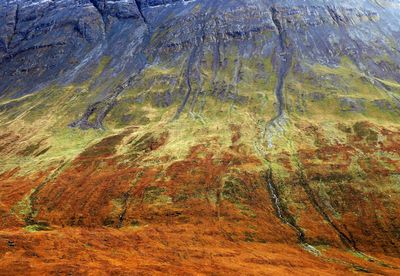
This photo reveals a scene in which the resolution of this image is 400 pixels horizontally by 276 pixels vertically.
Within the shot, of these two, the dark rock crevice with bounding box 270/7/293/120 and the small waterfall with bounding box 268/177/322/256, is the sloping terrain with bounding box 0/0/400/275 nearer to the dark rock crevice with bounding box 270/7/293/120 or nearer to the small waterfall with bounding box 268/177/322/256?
the small waterfall with bounding box 268/177/322/256

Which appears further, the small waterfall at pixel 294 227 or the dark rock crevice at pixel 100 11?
the dark rock crevice at pixel 100 11

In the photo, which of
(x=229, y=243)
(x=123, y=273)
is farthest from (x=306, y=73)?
(x=123, y=273)

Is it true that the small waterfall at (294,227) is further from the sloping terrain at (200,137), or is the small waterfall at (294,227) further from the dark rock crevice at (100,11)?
the dark rock crevice at (100,11)

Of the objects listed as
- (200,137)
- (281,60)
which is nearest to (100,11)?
(281,60)

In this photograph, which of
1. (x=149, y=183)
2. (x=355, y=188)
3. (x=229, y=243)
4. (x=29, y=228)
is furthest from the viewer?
(x=149, y=183)

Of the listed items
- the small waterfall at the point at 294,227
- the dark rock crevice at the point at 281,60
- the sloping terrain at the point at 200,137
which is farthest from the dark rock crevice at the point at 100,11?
the small waterfall at the point at 294,227

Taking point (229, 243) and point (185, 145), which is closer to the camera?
point (229, 243)

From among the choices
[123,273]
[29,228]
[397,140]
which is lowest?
[397,140]

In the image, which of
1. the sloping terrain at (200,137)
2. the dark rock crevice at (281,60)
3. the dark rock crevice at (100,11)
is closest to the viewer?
the sloping terrain at (200,137)

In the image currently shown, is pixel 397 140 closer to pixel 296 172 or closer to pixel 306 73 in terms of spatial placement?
pixel 296 172
